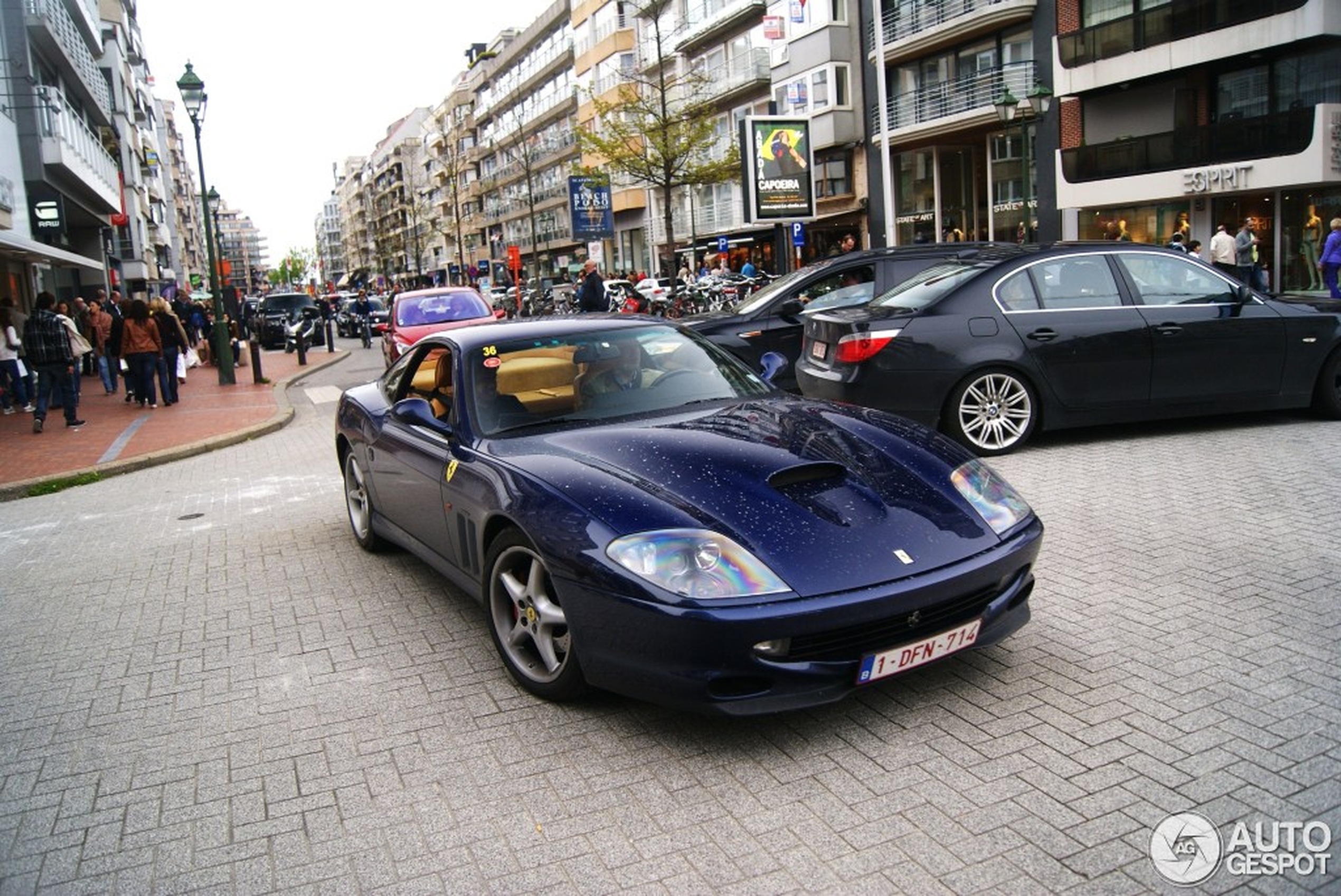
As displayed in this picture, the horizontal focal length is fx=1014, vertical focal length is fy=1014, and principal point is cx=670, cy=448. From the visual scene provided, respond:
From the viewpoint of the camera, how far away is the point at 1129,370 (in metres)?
7.82

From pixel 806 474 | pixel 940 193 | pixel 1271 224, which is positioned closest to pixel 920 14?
pixel 940 193

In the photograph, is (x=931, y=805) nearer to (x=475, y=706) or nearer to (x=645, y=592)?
(x=645, y=592)

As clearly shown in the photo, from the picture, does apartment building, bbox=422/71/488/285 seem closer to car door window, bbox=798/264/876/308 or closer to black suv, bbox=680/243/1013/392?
black suv, bbox=680/243/1013/392

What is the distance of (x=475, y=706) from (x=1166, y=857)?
7.85ft

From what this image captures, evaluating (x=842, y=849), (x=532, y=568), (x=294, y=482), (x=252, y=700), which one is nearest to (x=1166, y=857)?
(x=842, y=849)

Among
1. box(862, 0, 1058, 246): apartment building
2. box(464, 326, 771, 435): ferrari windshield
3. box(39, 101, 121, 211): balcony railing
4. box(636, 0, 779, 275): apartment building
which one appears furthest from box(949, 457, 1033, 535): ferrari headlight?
box(636, 0, 779, 275): apartment building

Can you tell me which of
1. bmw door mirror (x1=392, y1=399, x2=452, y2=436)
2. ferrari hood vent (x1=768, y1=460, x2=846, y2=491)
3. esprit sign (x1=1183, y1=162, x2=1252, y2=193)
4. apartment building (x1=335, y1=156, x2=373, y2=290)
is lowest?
ferrari hood vent (x1=768, y1=460, x2=846, y2=491)

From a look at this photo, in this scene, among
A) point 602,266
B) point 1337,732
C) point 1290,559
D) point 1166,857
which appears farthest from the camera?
point 602,266

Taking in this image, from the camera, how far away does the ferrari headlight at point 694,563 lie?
127 inches

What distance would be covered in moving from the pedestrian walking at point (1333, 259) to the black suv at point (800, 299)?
1321 cm

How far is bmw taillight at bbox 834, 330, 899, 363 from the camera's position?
7781 mm

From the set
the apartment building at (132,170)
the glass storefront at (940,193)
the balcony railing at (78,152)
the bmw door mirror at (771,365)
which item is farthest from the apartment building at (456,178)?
the bmw door mirror at (771,365)

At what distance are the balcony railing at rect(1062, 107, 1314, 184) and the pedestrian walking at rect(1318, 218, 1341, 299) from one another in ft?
15.1

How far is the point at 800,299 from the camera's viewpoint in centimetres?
1050
